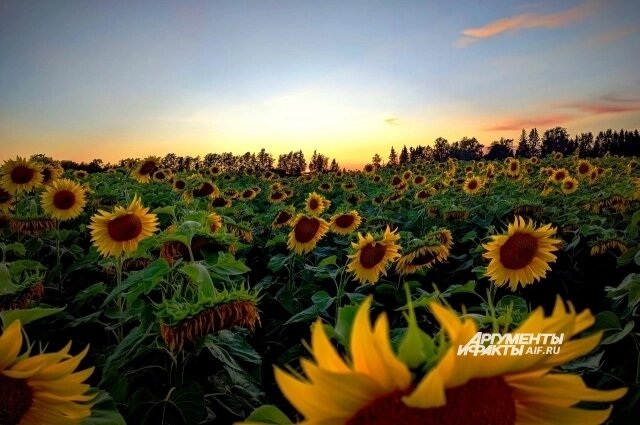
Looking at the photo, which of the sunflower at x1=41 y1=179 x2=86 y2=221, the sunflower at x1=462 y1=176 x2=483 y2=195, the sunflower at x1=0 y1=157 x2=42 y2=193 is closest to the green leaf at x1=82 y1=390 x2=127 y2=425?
the sunflower at x1=41 y1=179 x2=86 y2=221

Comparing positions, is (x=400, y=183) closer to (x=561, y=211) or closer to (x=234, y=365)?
(x=561, y=211)

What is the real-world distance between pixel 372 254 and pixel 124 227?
74.6 inches

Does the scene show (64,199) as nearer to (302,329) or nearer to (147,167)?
(302,329)

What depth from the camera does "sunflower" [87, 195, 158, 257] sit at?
11.1 ft

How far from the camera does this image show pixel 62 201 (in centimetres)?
507

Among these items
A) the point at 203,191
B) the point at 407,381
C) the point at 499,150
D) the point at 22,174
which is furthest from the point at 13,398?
the point at 499,150

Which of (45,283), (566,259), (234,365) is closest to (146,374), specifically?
(234,365)

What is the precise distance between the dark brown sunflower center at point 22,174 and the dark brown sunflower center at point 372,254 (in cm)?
508

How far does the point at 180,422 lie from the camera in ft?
6.15

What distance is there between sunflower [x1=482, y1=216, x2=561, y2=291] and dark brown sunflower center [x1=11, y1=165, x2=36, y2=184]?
604 centimetres

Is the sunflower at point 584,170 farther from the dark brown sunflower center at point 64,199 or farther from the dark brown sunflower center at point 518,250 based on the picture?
the dark brown sunflower center at point 64,199

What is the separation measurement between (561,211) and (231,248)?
6.17 meters

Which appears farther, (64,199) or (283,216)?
(283,216)

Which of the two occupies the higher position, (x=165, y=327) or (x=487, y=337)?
(x=487, y=337)
